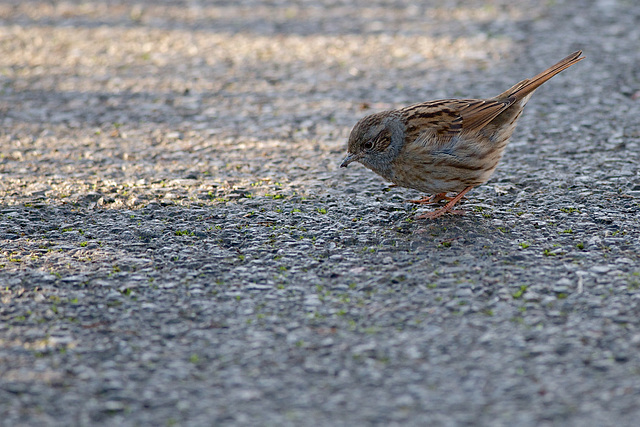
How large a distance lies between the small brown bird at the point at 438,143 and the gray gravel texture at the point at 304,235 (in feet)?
0.98

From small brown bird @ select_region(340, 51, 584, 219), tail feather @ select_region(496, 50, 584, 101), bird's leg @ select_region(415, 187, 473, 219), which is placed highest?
tail feather @ select_region(496, 50, 584, 101)

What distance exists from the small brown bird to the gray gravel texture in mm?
298

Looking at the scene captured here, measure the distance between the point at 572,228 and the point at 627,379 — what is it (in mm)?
1729

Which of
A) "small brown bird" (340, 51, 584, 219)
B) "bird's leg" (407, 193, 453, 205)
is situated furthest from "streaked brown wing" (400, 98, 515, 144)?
"bird's leg" (407, 193, 453, 205)

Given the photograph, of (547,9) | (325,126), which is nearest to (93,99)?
(325,126)

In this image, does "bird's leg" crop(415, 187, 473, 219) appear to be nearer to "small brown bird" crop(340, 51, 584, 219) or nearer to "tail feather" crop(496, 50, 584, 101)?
"small brown bird" crop(340, 51, 584, 219)

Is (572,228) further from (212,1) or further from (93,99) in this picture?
(212,1)

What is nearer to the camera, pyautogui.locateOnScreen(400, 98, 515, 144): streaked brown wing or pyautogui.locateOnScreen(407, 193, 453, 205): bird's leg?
pyautogui.locateOnScreen(400, 98, 515, 144): streaked brown wing

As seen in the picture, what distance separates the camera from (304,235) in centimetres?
503

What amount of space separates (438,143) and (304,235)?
1196mm

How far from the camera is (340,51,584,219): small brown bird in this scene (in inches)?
203

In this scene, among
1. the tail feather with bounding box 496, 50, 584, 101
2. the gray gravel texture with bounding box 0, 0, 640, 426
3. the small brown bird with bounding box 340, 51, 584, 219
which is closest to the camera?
the gray gravel texture with bounding box 0, 0, 640, 426

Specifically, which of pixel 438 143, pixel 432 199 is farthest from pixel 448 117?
pixel 432 199

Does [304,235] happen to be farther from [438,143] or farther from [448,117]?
[448,117]
